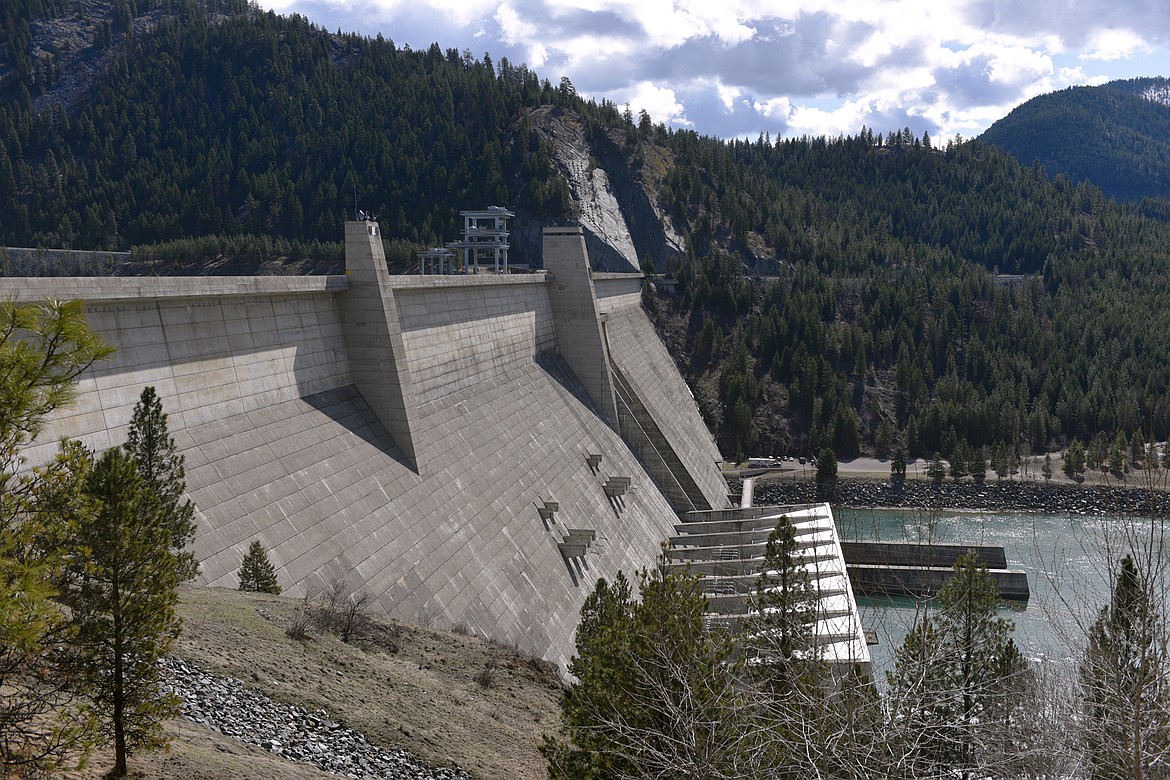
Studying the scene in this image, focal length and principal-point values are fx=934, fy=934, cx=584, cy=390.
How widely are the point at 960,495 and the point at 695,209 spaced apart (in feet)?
192

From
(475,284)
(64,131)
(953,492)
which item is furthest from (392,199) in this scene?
(475,284)

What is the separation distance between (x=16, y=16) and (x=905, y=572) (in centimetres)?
19421

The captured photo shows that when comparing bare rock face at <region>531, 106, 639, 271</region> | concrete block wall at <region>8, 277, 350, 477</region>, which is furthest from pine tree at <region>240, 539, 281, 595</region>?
bare rock face at <region>531, 106, 639, 271</region>

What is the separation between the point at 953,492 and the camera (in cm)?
7475

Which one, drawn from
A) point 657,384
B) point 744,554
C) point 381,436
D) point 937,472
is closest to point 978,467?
point 937,472

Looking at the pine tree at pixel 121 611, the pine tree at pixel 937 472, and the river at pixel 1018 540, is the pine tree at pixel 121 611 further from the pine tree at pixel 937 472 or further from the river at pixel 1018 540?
the pine tree at pixel 937 472

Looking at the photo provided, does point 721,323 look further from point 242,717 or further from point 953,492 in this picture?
point 242,717

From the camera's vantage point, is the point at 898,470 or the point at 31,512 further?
the point at 898,470

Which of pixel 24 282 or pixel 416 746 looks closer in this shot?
pixel 416 746

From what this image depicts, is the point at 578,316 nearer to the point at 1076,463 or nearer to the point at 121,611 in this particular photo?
the point at 121,611

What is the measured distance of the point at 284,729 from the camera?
1310cm

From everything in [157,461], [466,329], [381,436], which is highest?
[157,461]

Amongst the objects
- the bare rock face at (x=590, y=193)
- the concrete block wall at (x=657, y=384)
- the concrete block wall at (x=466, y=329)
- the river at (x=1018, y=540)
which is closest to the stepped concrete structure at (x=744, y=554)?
the river at (x=1018, y=540)

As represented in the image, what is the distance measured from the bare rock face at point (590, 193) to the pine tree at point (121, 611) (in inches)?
3633
